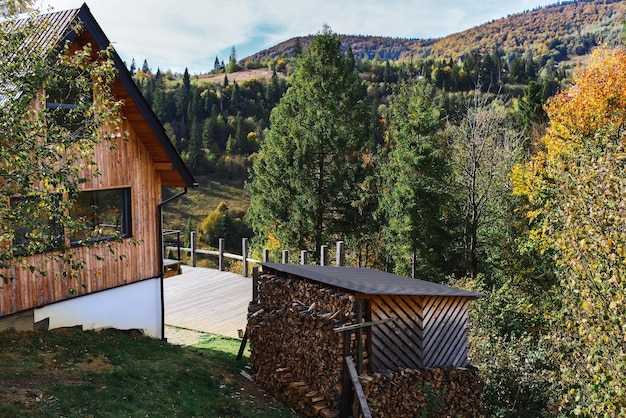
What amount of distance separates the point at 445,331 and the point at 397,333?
1340mm

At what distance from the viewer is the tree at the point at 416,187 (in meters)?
22.7

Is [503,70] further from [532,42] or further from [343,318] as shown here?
[343,318]

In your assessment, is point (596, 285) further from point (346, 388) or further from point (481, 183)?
point (481, 183)

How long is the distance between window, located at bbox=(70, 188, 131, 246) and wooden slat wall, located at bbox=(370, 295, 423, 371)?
6210 millimetres

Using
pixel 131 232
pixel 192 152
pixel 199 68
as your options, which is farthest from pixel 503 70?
pixel 131 232

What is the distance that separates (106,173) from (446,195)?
49.1 feet

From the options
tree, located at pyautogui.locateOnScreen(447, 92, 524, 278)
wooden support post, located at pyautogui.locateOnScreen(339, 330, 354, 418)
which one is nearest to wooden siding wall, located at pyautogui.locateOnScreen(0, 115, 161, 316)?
wooden support post, located at pyautogui.locateOnScreen(339, 330, 354, 418)

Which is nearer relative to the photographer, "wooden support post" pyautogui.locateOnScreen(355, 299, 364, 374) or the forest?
"wooden support post" pyautogui.locateOnScreen(355, 299, 364, 374)

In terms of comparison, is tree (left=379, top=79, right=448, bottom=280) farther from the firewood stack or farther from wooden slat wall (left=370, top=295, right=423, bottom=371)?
wooden slat wall (left=370, top=295, right=423, bottom=371)

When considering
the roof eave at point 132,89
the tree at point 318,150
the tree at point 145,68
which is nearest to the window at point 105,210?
the roof eave at point 132,89

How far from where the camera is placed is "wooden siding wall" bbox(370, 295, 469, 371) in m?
10.2

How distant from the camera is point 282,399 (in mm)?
10930

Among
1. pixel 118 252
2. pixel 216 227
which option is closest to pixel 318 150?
pixel 118 252

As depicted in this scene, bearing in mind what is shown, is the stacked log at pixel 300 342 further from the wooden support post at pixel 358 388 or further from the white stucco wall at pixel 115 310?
the white stucco wall at pixel 115 310
